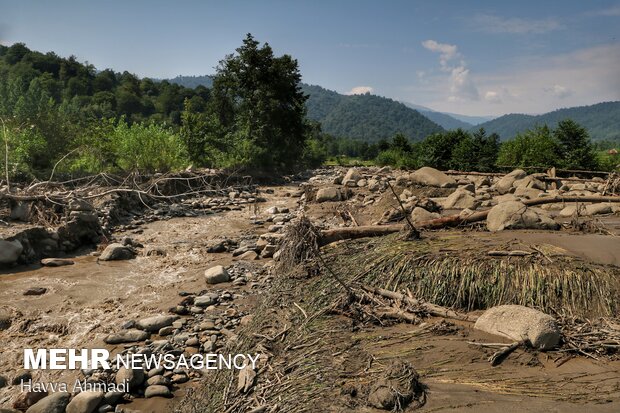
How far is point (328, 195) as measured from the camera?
721 inches

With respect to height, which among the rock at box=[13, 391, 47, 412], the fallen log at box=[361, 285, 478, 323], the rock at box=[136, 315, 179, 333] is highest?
the fallen log at box=[361, 285, 478, 323]

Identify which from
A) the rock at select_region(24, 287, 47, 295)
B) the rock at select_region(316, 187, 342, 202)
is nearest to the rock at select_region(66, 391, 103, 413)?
the rock at select_region(24, 287, 47, 295)

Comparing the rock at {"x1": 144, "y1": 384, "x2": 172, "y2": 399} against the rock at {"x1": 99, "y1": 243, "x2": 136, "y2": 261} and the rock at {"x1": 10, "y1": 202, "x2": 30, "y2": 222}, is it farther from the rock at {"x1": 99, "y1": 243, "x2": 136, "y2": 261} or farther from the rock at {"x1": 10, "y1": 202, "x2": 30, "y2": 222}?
the rock at {"x1": 10, "y1": 202, "x2": 30, "y2": 222}

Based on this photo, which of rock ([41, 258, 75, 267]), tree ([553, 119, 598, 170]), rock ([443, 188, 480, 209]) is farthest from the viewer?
tree ([553, 119, 598, 170])

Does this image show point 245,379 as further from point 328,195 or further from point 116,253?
point 328,195

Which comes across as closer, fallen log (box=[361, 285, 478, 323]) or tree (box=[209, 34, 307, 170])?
fallen log (box=[361, 285, 478, 323])

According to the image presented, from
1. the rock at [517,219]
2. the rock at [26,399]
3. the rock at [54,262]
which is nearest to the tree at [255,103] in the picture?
the rock at [54,262]

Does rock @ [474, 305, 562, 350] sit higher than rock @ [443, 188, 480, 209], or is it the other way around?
rock @ [443, 188, 480, 209]

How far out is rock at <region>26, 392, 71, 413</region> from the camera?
4.85 metres

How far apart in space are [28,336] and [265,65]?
23.3 m

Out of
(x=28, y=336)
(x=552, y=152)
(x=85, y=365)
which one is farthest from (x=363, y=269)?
(x=552, y=152)

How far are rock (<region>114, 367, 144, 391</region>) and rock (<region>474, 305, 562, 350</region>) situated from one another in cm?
454

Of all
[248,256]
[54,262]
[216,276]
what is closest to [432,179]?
[248,256]

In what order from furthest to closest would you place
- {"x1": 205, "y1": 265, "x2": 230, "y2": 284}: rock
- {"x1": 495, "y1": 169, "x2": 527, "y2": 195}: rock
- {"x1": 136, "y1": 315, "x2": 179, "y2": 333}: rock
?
{"x1": 495, "y1": 169, "x2": 527, "y2": 195}: rock < {"x1": 205, "y1": 265, "x2": 230, "y2": 284}: rock < {"x1": 136, "y1": 315, "x2": 179, "y2": 333}: rock
